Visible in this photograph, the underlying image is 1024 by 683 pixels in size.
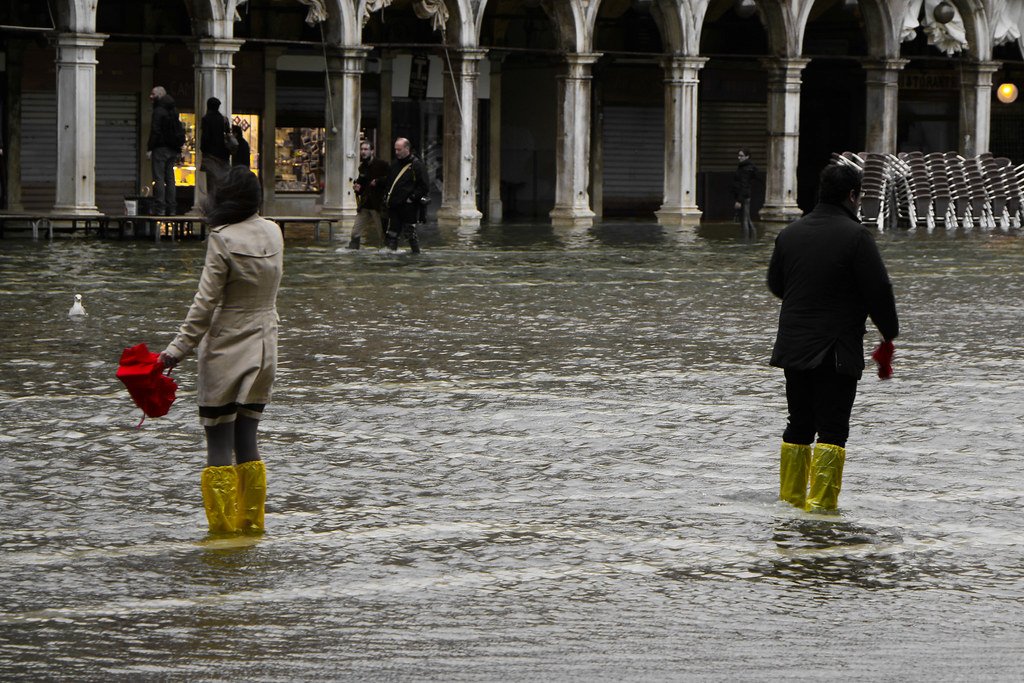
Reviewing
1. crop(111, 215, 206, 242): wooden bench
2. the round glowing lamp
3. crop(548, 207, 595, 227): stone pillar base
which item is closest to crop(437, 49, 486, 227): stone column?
crop(548, 207, 595, 227): stone pillar base

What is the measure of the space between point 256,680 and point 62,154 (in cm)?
2500

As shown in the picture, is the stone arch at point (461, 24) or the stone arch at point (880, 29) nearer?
the stone arch at point (461, 24)

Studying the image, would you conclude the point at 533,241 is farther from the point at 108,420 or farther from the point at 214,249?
the point at 214,249

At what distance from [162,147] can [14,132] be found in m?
5.30

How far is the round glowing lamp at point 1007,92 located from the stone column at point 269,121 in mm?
14370

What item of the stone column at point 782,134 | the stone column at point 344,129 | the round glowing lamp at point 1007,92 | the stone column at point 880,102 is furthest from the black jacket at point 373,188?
the round glowing lamp at point 1007,92

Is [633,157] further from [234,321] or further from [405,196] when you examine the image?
[234,321]

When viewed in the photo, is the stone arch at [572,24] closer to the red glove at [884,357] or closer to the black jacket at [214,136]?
the black jacket at [214,136]

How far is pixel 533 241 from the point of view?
98.2 ft

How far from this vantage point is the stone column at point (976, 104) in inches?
1565

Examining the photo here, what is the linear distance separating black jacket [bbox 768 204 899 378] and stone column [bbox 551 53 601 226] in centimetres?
2701

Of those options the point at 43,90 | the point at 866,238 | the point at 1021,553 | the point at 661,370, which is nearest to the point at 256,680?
the point at 1021,553

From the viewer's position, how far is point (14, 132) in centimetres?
3369

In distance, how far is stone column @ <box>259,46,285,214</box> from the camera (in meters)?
36.2
